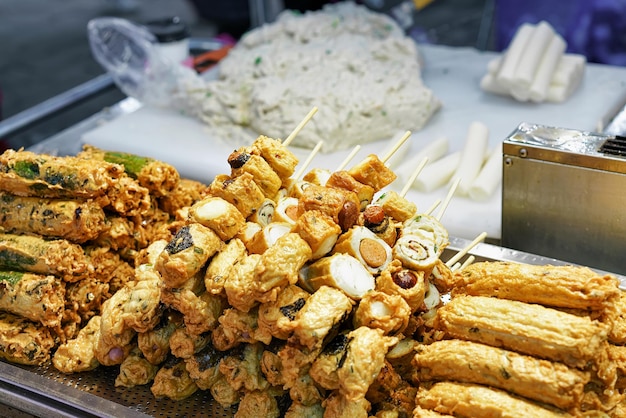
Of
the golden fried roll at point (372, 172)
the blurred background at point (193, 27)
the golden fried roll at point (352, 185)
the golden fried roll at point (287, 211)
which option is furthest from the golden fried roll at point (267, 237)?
the blurred background at point (193, 27)

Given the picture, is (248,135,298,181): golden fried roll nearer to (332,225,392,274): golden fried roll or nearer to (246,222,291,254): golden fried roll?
(246,222,291,254): golden fried roll

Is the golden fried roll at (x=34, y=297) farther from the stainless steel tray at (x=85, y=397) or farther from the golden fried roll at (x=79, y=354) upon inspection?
the stainless steel tray at (x=85, y=397)

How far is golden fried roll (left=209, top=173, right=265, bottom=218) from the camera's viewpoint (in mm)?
2289

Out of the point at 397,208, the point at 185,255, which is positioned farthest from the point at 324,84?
the point at 185,255

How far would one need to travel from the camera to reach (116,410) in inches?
83.7

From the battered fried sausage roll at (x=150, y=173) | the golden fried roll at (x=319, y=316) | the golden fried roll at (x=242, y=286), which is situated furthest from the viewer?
the battered fried sausage roll at (x=150, y=173)

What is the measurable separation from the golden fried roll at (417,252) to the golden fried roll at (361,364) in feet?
1.03

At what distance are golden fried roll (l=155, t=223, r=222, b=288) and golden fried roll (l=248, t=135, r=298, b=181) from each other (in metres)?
0.41

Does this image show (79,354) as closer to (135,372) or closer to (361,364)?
(135,372)

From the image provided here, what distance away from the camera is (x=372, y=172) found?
240cm

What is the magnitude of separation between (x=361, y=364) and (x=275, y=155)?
0.94 m

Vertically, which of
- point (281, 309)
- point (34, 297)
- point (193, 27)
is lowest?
point (193, 27)

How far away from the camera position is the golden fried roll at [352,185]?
2.32 meters

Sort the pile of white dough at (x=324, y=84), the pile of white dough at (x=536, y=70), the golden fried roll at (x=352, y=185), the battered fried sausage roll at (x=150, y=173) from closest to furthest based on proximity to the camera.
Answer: the golden fried roll at (x=352, y=185)
the battered fried sausage roll at (x=150, y=173)
the pile of white dough at (x=324, y=84)
the pile of white dough at (x=536, y=70)
